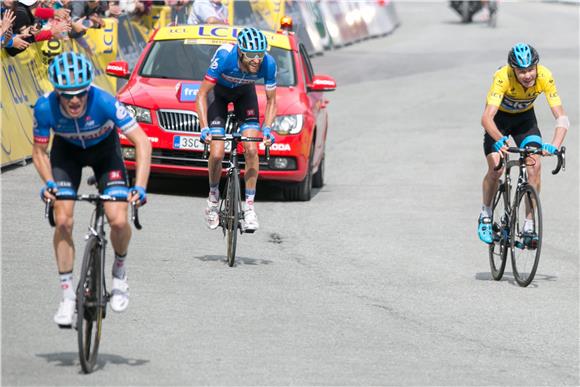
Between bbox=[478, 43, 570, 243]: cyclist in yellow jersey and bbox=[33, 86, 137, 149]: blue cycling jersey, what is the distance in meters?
4.61

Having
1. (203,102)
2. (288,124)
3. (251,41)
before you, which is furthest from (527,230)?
(288,124)

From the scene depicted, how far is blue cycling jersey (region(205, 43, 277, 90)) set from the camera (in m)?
12.0

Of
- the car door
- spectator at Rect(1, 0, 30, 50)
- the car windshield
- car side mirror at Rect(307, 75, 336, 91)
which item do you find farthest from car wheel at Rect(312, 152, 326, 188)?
spectator at Rect(1, 0, 30, 50)

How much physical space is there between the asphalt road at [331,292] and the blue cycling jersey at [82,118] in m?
1.33

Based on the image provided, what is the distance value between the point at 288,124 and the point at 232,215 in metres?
3.85

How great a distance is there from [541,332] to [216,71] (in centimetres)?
373

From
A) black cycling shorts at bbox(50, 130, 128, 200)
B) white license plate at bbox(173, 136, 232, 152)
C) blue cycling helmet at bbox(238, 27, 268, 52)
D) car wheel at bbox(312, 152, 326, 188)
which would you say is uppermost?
black cycling shorts at bbox(50, 130, 128, 200)

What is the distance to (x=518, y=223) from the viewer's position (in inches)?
477

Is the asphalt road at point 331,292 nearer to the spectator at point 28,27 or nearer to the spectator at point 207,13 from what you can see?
the spectator at point 28,27

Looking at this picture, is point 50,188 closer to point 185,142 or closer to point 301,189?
point 185,142

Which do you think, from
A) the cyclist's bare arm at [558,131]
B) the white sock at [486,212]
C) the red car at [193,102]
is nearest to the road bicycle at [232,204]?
the white sock at [486,212]

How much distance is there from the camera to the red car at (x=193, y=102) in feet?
49.9

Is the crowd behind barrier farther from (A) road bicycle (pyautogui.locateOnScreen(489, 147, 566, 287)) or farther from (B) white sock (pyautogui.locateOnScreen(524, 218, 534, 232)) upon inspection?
(B) white sock (pyautogui.locateOnScreen(524, 218, 534, 232))

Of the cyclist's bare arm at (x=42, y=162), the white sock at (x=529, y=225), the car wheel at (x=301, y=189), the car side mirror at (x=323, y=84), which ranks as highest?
the cyclist's bare arm at (x=42, y=162)
